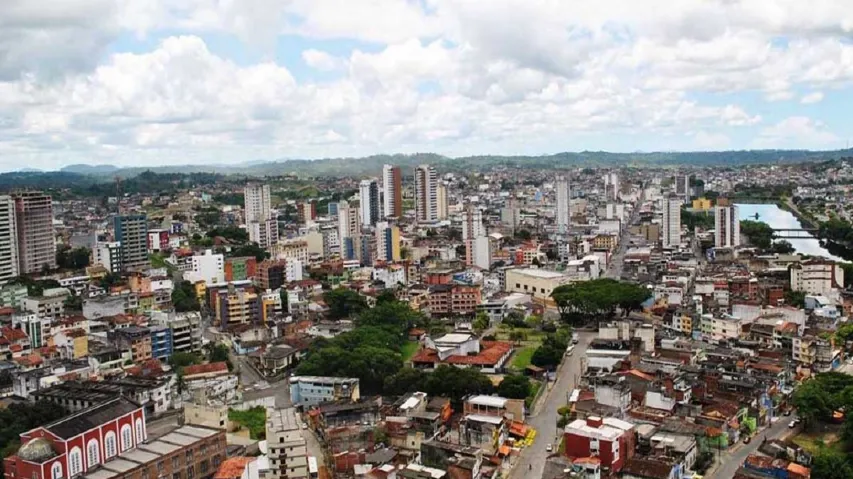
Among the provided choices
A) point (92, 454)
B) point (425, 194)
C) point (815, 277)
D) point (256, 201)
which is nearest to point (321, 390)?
point (92, 454)

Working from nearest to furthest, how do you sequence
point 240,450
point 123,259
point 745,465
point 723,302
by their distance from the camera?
point 745,465 → point 240,450 → point 723,302 → point 123,259

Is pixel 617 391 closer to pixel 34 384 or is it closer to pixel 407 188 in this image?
pixel 34 384

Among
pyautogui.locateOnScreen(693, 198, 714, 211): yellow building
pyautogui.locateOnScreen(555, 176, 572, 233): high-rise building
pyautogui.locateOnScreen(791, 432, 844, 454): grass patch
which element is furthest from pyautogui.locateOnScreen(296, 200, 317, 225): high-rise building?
pyautogui.locateOnScreen(791, 432, 844, 454): grass patch

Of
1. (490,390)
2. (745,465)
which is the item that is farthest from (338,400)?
(745,465)

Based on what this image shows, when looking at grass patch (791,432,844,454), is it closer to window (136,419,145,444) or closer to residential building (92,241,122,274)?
window (136,419,145,444)

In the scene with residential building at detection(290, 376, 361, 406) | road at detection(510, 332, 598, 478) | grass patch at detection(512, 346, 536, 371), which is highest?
residential building at detection(290, 376, 361, 406)
